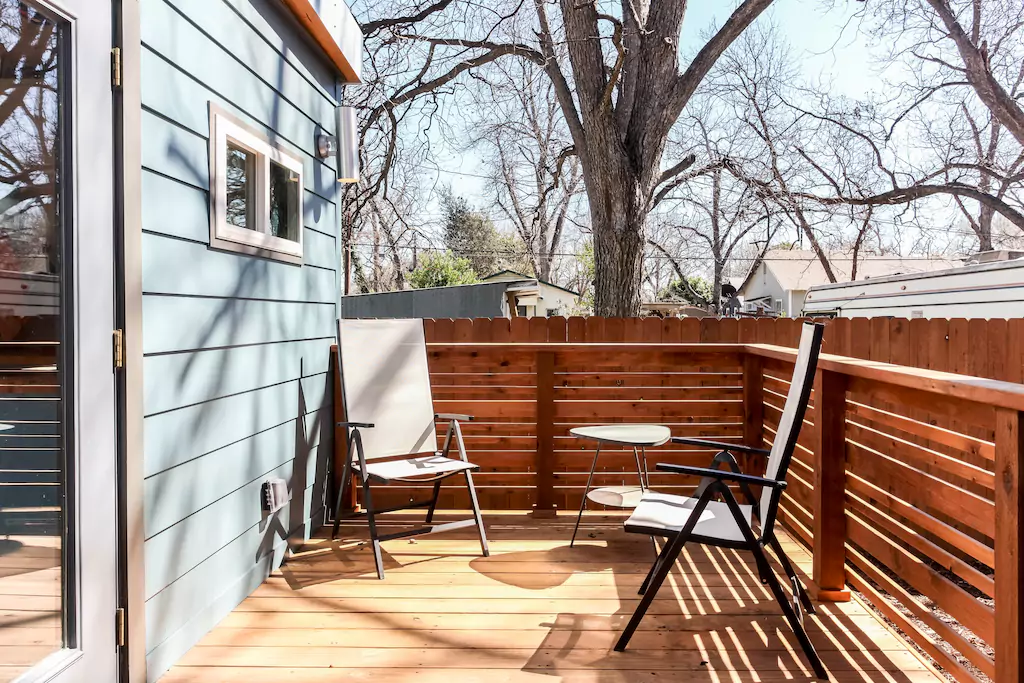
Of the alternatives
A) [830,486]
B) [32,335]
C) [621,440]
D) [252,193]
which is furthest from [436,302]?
[32,335]

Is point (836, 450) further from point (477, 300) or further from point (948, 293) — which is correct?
point (477, 300)

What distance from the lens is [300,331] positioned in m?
3.36

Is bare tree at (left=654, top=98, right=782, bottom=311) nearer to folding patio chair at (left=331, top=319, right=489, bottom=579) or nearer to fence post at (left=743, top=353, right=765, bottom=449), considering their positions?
fence post at (left=743, top=353, right=765, bottom=449)

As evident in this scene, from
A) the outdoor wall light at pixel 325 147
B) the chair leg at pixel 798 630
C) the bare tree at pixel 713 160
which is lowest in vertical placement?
the chair leg at pixel 798 630

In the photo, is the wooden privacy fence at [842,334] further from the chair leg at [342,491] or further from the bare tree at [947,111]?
the bare tree at [947,111]

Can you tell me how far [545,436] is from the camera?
395cm

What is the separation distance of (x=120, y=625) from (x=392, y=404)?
1793mm

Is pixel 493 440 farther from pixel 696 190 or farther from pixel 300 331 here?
pixel 696 190

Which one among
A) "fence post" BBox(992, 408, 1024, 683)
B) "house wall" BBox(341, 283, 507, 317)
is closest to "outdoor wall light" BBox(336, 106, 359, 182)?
"fence post" BBox(992, 408, 1024, 683)

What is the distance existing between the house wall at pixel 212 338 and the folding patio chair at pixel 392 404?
9.1 inches

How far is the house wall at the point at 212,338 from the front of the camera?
2084 millimetres

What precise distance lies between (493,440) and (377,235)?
608 inches

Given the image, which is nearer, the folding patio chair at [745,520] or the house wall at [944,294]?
the folding patio chair at [745,520]

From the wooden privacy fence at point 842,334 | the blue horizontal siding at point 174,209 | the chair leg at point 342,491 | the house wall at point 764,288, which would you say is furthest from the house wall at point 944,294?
the house wall at point 764,288
